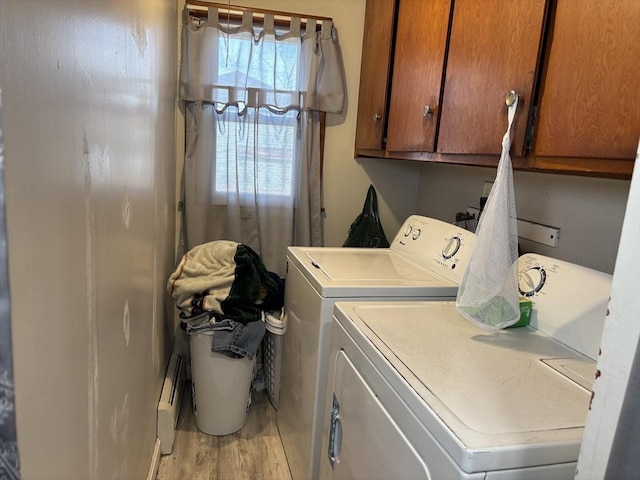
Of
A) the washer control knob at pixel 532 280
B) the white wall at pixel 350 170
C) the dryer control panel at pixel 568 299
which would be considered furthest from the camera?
the white wall at pixel 350 170

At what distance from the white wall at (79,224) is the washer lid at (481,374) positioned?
0.65m

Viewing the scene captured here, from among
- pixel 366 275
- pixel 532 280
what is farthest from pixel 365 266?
pixel 532 280

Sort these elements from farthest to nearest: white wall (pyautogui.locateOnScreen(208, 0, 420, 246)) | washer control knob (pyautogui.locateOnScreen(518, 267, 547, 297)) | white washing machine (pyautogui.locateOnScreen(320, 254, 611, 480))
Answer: white wall (pyautogui.locateOnScreen(208, 0, 420, 246)), washer control knob (pyautogui.locateOnScreen(518, 267, 547, 297)), white washing machine (pyautogui.locateOnScreen(320, 254, 611, 480))

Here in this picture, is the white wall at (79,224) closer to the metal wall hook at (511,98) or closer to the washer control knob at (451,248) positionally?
the metal wall hook at (511,98)

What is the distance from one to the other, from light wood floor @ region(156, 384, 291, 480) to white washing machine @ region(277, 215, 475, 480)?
0.09 m

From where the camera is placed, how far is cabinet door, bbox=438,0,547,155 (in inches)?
46.4

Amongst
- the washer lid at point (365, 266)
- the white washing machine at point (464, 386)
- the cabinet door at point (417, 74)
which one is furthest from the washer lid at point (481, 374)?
the cabinet door at point (417, 74)

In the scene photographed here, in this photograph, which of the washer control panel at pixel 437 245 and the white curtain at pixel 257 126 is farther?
the white curtain at pixel 257 126

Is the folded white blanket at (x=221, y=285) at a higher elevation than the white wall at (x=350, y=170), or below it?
below

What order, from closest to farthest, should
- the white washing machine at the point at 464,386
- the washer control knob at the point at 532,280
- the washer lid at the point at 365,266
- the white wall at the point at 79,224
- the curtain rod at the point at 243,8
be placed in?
1. the white wall at the point at 79,224
2. the white washing machine at the point at 464,386
3. the washer control knob at the point at 532,280
4. the washer lid at the point at 365,266
5. the curtain rod at the point at 243,8

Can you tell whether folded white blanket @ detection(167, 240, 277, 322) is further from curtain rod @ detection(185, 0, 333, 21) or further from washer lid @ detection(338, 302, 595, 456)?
curtain rod @ detection(185, 0, 333, 21)

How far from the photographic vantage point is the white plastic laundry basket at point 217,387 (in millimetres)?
2104

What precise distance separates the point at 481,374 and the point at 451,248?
33.1 inches

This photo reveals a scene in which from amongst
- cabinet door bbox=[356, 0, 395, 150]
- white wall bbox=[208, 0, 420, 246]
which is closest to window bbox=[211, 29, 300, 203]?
white wall bbox=[208, 0, 420, 246]
